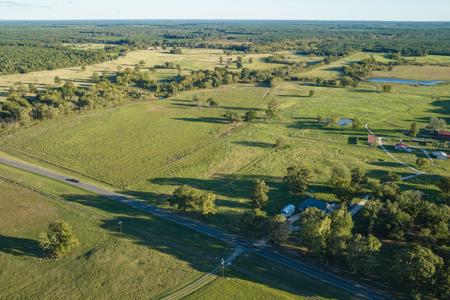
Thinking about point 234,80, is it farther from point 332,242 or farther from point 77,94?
point 332,242

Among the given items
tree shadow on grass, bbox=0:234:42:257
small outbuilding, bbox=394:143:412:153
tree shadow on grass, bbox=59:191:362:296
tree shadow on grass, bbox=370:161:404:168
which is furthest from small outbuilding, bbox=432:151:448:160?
tree shadow on grass, bbox=0:234:42:257

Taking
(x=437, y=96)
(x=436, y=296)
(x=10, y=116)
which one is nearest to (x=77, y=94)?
(x=10, y=116)

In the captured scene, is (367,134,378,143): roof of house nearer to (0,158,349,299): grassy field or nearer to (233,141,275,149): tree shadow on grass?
(233,141,275,149): tree shadow on grass

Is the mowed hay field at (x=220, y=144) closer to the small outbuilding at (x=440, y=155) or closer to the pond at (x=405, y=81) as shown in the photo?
the small outbuilding at (x=440, y=155)

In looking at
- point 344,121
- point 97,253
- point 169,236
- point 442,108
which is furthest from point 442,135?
point 97,253

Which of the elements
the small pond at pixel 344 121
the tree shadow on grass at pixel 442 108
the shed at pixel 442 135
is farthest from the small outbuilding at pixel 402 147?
the tree shadow on grass at pixel 442 108

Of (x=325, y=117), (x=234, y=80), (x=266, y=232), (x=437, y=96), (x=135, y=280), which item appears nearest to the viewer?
(x=135, y=280)
